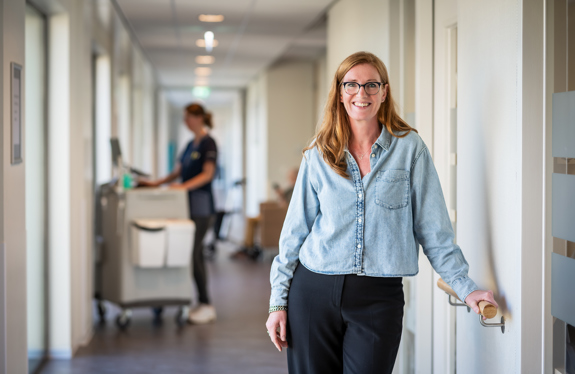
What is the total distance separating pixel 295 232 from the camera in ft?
6.43

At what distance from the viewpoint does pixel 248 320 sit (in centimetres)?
518

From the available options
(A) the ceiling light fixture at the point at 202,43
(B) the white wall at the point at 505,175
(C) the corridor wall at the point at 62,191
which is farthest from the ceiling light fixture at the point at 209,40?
(B) the white wall at the point at 505,175

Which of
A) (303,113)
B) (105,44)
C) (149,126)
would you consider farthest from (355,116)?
(149,126)

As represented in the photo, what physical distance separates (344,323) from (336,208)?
1.10 ft

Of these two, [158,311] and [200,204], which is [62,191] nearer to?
[200,204]

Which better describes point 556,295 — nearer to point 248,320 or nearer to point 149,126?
point 248,320

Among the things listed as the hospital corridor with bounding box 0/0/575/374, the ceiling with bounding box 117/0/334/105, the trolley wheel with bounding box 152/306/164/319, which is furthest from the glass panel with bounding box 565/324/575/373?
the ceiling with bounding box 117/0/334/105

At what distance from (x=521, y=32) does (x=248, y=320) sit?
12.4 ft

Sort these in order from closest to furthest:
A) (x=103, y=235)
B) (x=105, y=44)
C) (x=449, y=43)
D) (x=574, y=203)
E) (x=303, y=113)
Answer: (x=574, y=203), (x=449, y=43), (x=103, y=235), (x=105, y=44), (x=303, y=113)

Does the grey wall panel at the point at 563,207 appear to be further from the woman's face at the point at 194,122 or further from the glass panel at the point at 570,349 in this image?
the woman's face at the point at 194,122

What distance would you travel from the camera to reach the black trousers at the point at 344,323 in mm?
1820

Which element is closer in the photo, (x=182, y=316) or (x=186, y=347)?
(x=186, y=347)

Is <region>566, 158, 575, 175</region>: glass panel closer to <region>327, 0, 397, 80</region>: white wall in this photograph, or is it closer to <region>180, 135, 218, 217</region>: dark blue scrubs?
<region>327, 0, 397, 80</region>: white wall

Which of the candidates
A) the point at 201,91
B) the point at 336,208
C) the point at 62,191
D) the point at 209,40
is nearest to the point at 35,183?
the point at 62,191
